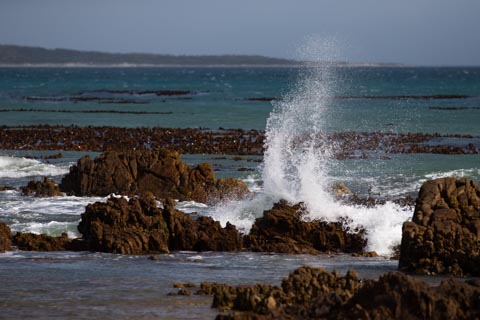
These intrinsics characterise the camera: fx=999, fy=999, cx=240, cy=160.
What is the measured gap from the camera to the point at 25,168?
101 feet

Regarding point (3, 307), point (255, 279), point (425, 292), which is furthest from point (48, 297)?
point (425, 292)

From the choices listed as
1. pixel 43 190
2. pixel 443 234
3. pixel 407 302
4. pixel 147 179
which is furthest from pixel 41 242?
pixel 407 302

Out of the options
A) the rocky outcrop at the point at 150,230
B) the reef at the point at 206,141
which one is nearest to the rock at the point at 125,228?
the rocky outcrop at the point at 150,230

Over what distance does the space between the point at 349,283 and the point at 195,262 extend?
4.71m

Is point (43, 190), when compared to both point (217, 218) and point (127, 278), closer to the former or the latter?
point (217, 218)

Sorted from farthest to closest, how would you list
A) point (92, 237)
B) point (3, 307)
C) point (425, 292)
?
point (92, 237) < point (3, 307) < point (425, 292)

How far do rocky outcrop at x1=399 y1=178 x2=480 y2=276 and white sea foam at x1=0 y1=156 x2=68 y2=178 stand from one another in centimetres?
1573

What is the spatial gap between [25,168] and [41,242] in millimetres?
13399

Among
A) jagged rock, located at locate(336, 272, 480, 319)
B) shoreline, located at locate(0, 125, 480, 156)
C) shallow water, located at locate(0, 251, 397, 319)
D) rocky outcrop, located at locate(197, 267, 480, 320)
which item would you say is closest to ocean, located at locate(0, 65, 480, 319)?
shallow water, located at locate(0, 251, 397, 319)

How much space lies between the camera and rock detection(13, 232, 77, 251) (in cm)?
1788

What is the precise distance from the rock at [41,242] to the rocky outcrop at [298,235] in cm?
326

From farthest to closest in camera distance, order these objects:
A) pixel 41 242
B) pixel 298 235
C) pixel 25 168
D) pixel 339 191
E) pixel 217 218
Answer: pixel 25 168
pixel 339 191
pixel 217 218
pixel 298 235
pixel 41 242

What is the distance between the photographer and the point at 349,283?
41.0 feet

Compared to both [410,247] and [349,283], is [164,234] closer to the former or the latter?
[410,247]
